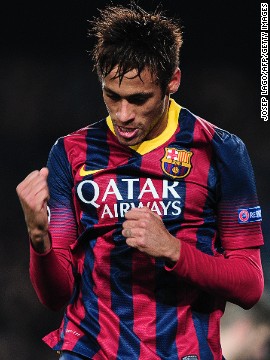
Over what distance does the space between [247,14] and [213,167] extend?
2050 mm

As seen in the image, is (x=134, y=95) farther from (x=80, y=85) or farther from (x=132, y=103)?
(x=80, y=85)

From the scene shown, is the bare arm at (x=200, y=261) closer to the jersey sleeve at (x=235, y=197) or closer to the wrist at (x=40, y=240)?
the jersey sleeve at (x=235, y=197)

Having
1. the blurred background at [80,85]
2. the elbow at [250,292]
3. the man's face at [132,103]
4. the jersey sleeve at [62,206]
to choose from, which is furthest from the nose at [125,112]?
the blurred background at [80,85]

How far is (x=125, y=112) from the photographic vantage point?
2777mm

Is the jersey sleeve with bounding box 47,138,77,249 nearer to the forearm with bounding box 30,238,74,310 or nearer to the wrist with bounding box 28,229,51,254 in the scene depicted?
the forearm with bounding box 30,238,74,310

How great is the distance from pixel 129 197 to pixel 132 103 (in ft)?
0.94

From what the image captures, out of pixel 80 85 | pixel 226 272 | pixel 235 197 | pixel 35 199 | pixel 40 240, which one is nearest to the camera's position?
pixel 35 199

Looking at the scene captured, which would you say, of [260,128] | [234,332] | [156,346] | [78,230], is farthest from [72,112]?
[156,346]

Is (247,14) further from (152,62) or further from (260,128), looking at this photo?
(152,62)

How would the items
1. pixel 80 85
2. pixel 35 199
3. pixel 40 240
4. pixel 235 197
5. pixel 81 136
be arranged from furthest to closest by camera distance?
pixel 80 85 → pixel 81 136 → pixel 235 197 → pixel 40 240 → pixel 35 199

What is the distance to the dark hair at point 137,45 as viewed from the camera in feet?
9.25

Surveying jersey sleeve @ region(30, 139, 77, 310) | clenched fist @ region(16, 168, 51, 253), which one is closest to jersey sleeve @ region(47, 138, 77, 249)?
jersey sleeve @ region(30, 139, 77, 310)

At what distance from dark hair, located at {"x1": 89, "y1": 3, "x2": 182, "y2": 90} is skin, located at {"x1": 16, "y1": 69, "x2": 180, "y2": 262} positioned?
0.03m

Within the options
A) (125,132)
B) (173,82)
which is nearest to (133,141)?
(125,132)
